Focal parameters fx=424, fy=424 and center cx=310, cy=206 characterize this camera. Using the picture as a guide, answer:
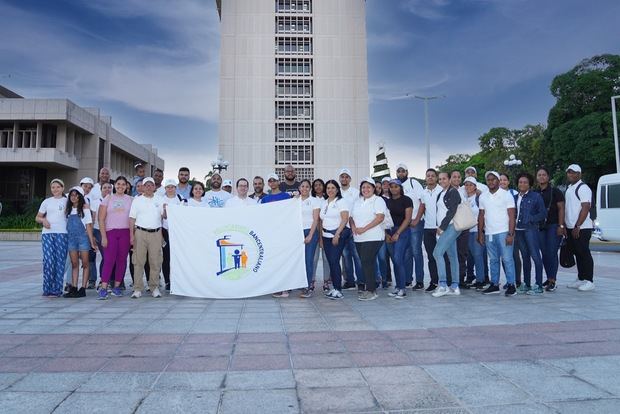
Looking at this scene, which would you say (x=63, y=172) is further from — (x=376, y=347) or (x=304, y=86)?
(x=376, y=347)

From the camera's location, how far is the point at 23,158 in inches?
1405

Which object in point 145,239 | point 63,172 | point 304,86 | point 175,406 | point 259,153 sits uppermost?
point 304,86

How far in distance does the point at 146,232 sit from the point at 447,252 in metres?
4.88

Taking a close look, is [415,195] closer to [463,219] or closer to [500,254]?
[463,219]

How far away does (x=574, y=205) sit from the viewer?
7.01 metres

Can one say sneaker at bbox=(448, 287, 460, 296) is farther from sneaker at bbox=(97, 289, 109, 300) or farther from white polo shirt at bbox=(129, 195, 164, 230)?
sneaker at bbox=(97, 289, 109, 300)

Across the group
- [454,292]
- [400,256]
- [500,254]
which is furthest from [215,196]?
[500,254]

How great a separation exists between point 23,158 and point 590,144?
45.2 meters

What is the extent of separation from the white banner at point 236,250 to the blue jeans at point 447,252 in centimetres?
218

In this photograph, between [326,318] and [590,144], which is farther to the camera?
[590,144]

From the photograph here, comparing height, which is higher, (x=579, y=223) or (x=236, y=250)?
(x=579, y=223)

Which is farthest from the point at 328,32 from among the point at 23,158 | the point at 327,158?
the point at 23,158

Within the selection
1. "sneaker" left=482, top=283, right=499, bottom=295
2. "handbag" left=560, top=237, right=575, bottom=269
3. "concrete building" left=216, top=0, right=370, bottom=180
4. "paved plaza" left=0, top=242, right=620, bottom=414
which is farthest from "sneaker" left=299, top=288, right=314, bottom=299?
"concrete building" left=216, top=0, right=370, bottom=180

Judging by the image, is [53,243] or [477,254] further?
[477,254]
